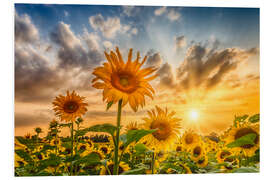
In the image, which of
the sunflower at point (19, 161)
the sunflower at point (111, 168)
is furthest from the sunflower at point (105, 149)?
the sunflower at point (19, 161)

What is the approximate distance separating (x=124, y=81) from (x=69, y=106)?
87cm

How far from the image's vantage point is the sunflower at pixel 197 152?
3.10 m

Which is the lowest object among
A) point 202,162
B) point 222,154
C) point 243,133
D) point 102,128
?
point 202,162

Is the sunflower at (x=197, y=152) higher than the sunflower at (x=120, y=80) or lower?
lower

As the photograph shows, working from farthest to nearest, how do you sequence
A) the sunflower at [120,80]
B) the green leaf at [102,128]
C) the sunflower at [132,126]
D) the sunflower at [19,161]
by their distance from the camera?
the sunflower at [132,126] → the sunflower at [19,161] → the sunflower at [120,80] → the green leaf at [102,128]

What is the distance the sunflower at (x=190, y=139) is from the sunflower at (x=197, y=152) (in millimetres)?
42

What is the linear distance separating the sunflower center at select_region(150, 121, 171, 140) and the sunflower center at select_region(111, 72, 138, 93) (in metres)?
0.58

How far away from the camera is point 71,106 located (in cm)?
288

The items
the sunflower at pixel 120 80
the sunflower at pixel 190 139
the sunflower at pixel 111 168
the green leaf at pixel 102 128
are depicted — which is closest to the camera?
the green leaf at pixel 102 128

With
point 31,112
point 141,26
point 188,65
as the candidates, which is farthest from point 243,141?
point 31,112

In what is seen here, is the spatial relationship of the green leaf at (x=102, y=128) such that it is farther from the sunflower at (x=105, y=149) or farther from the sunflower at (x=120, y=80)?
the sunflower at (x=105, y=149)

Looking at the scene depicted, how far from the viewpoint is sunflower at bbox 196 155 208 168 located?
310 centimetres

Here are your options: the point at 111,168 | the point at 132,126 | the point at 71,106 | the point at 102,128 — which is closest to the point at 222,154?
the point at 132,126

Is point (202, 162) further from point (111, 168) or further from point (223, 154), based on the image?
point (111, 168)
